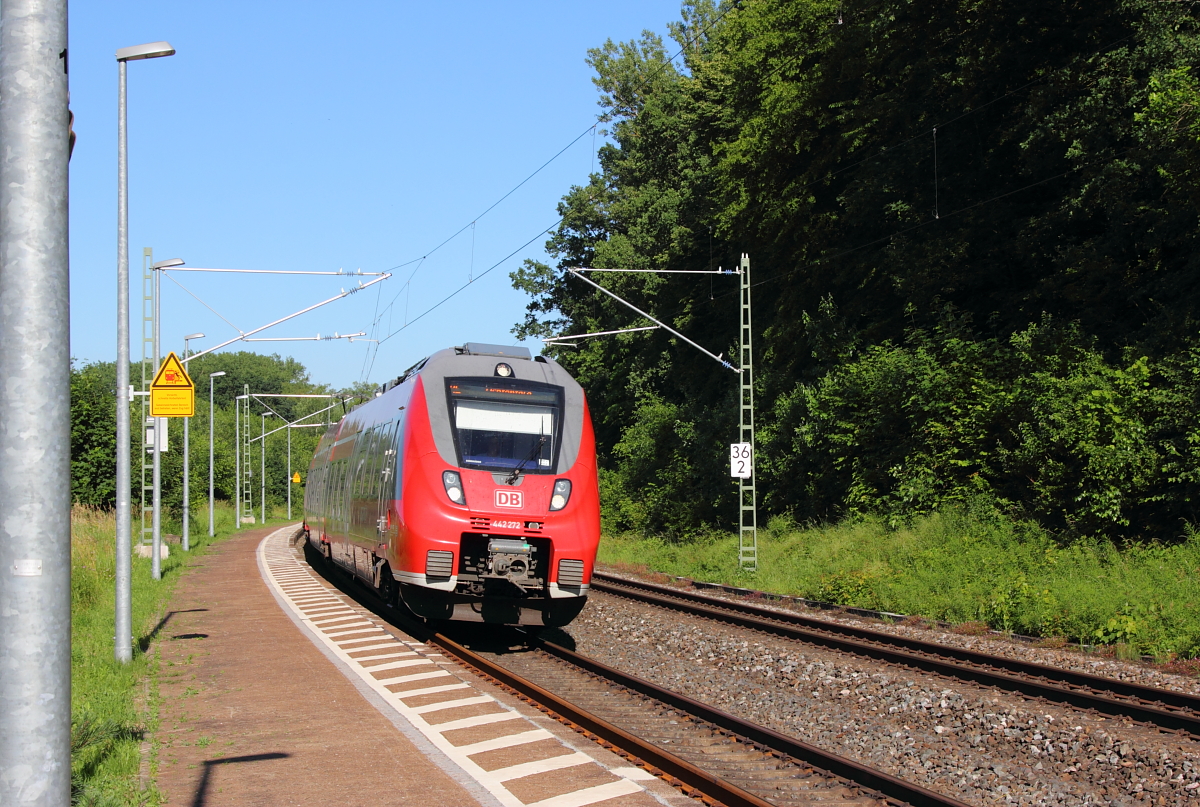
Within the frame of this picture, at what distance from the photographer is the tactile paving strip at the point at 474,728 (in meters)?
6.98

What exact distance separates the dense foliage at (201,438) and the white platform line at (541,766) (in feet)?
52.3

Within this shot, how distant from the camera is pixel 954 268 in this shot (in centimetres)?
2656

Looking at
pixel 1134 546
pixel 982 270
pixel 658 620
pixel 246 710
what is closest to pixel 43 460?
pixel 246 710

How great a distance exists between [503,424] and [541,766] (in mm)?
6853

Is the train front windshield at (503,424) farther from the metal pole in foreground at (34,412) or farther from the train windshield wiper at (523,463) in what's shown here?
the metal pole in foreground at (34,412)

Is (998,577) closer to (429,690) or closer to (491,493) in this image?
(491,493)

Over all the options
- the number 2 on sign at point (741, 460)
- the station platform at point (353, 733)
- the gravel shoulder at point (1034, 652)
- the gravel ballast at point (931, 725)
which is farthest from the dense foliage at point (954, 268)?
the station platform at point (353, 733)

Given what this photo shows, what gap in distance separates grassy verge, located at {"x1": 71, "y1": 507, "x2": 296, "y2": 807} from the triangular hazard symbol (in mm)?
3401

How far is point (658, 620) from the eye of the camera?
1717 centimetres

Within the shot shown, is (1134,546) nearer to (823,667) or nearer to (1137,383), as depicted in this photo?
(1137,383)

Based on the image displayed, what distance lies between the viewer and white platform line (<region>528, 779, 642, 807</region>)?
6680mm

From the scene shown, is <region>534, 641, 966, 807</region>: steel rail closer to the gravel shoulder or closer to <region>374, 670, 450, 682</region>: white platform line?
<region>374, 670, 450, 682</region>: white platform line

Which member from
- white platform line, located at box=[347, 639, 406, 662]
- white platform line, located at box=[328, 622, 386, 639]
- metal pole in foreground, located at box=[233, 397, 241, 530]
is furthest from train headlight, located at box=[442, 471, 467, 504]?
metal pole in foreground, located at box=[233, 397, 241, 530]

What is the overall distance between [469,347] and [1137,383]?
488 inches
